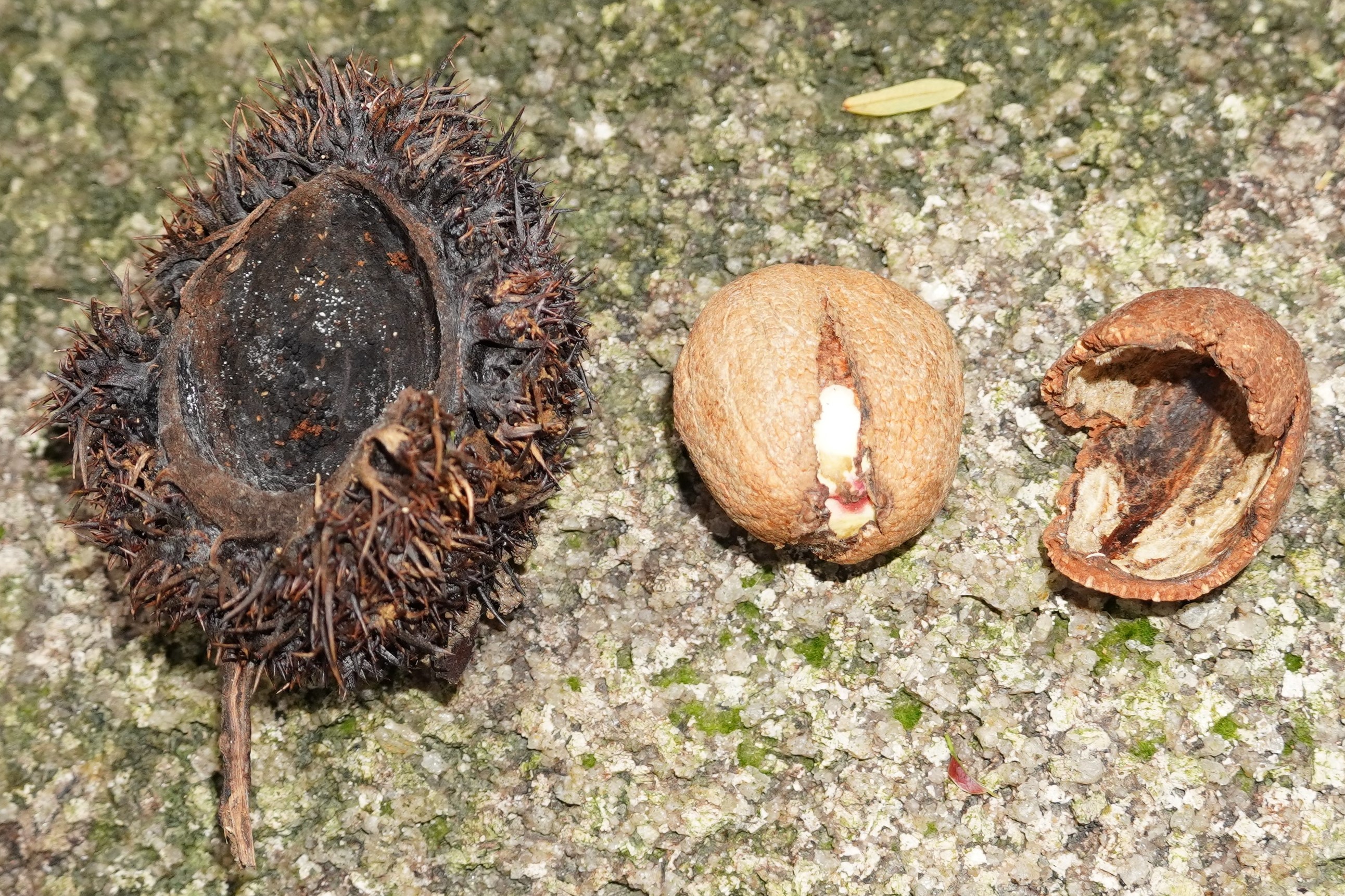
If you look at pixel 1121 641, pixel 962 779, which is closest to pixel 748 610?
pixel 962 779

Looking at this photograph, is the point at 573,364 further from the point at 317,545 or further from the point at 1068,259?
the point at 1068,259

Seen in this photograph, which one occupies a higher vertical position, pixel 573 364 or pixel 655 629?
pixel 573 364

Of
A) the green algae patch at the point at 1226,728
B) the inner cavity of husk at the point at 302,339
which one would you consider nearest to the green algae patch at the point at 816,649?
the green algae patch at the point at 1226,728

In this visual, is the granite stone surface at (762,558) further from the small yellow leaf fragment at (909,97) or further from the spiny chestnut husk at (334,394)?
the spiny chestnut husk at (334,394)

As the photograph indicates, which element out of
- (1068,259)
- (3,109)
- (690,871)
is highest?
(3,109)

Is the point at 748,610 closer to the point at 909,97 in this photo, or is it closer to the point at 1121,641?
the point at 1121,641

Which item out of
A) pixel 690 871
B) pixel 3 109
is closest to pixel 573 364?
pixel 690 871
